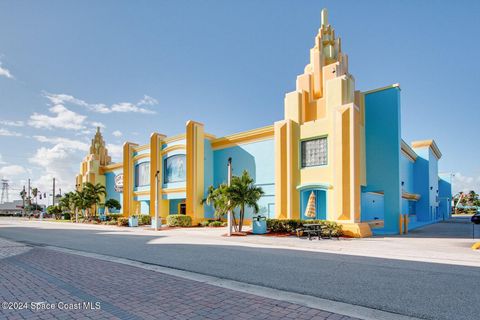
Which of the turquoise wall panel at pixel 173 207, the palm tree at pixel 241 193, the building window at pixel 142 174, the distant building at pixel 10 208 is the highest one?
the building window at pixel 142 174

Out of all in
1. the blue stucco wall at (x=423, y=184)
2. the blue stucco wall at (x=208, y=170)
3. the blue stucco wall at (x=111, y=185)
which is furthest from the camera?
the blue stucco wall at (x=111, y=185)

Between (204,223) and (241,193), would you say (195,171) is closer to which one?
(204,223)

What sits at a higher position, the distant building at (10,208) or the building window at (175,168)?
the building window at (175,168)

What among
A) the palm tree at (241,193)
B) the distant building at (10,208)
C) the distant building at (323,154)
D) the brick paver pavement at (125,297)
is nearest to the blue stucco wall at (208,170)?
the distant building at (323,154)

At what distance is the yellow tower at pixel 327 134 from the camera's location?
19734mm

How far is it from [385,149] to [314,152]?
518 cm

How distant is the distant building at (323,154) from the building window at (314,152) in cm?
7

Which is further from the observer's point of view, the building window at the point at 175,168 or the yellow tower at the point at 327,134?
the building window at the point at 175,168

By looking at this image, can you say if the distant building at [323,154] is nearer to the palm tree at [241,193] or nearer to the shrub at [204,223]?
the shrub at [204,223]

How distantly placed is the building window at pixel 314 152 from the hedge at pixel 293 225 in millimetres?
4585

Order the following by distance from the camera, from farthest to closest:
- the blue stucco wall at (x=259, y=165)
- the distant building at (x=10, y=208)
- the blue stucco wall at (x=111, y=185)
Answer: the distant building at (x=10, y=208) < the blue stucco wall at (x=111, y=185) < the blue stucco wall at (x=259, y=165)

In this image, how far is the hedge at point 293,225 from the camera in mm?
18062

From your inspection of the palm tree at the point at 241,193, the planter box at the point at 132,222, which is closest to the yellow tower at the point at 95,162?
the planter box at the point at 132,222

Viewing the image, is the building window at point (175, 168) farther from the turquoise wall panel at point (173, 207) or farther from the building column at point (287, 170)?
the building column at point (287, 170)
